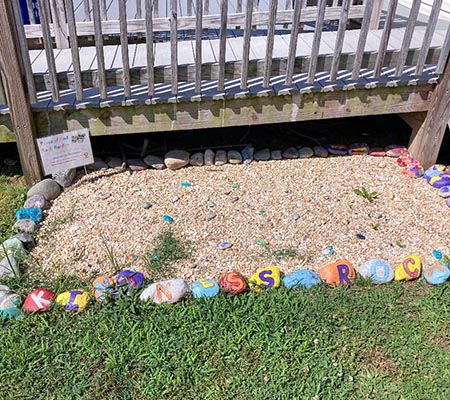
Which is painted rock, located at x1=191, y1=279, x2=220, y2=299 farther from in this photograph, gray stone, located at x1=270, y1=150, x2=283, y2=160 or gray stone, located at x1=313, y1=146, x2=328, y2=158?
gray stone, located at x1=313, y1=146, x2=328, y2=158

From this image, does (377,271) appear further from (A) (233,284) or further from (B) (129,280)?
(B) (129,280)

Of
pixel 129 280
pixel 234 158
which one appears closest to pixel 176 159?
pixel 234 158

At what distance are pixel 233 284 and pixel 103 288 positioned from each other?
76cm

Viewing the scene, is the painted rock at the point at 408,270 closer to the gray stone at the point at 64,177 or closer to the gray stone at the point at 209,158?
the gray stone at the point at 209,158

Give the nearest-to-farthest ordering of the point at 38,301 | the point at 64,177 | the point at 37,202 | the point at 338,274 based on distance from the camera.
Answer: the point at 38,301 → the point at 338,274 → the point at 37,202 → the point at 64,177

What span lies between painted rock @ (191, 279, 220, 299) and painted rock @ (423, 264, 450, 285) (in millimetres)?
1327

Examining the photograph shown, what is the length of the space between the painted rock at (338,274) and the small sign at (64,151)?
1.93 m

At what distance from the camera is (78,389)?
2271mm

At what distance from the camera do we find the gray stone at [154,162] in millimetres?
3910

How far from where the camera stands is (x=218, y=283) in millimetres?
2830

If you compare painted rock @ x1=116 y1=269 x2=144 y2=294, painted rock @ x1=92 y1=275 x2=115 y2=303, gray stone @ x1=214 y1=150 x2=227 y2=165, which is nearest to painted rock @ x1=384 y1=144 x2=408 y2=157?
gray stone @ x1=214 y1=150 x2=227 y2=165

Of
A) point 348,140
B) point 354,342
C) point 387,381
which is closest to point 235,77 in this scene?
point 348,140

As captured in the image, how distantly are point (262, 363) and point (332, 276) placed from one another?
756 millimetres

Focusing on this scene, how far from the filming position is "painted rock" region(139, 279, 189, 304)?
8.88 ft
